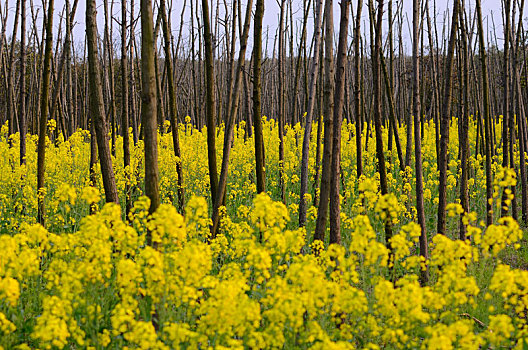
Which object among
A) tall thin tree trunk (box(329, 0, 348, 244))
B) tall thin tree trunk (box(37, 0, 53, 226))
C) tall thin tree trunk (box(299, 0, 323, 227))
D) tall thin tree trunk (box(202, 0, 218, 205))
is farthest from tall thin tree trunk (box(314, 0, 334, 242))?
tall thin tree trunk (box(37, 0, 53, 226))

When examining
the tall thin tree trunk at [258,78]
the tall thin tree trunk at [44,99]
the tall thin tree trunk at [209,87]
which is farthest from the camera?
the tall thin tree trunk at [44,99]

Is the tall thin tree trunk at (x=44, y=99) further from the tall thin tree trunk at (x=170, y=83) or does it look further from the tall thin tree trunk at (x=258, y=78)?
the tall thin tree trunk at (x=258, y=78)

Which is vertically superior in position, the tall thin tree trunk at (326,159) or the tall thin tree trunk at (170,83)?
the tall thin tree trunk at (170,83)

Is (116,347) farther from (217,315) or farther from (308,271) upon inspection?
(308,271)

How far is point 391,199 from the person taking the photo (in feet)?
10.3

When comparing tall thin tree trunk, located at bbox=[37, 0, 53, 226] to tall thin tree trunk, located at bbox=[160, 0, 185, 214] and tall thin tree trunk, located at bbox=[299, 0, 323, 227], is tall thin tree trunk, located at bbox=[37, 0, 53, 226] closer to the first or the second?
tall thin tree trunk, located at bbox=[160, 0, 185, 214]

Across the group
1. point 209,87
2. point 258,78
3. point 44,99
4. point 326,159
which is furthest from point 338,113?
point 44,99

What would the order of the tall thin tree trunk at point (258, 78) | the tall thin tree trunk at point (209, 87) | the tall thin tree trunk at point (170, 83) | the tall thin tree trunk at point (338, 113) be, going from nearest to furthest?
the tall thin tree trunk at point (338, 113)
the tall thin tree trunk at point (258, 78)
the tall thin tree trunk at point (209, 87)
the tall thin tree trunk at point (170, 83)

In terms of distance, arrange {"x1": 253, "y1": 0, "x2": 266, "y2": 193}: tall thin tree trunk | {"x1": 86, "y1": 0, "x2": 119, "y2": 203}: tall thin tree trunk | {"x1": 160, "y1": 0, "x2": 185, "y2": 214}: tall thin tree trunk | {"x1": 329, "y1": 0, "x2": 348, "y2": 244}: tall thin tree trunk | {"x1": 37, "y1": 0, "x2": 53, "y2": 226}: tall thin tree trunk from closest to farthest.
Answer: {"x1": 329, "y1": 0, "x2": 348, "y2": 244}: tall thin tree trunk
{"x1": 86, "y1": 0, "x2": 119, "y2": 203}: tall thin tree trunk
{"x1": 253, "y1": 0, "x2": 266, "y2": 193}: tall thin tree trunk
{"x1": 37, "y1": 0, "x2": 53, "y2": 226}: tall thin tree trunk
{"x1": 160, "y1": 0, "x2": 185, "y2": 214}: tall thin tree trunk

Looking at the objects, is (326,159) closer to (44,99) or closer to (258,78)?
(258,78)

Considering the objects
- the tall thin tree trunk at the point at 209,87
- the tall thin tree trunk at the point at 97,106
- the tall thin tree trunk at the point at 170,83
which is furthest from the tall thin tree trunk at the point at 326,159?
the tall thin tree trunk at the point at 170,83

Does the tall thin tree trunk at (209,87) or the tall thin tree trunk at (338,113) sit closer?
the tall thin tree trunk at (338,113)

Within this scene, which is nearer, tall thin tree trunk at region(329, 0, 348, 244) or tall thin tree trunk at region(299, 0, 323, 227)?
tall thin tree trunk at region(329, 0, 348, 244)

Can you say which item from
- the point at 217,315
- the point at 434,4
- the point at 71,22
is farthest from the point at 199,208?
the point at 434,4
